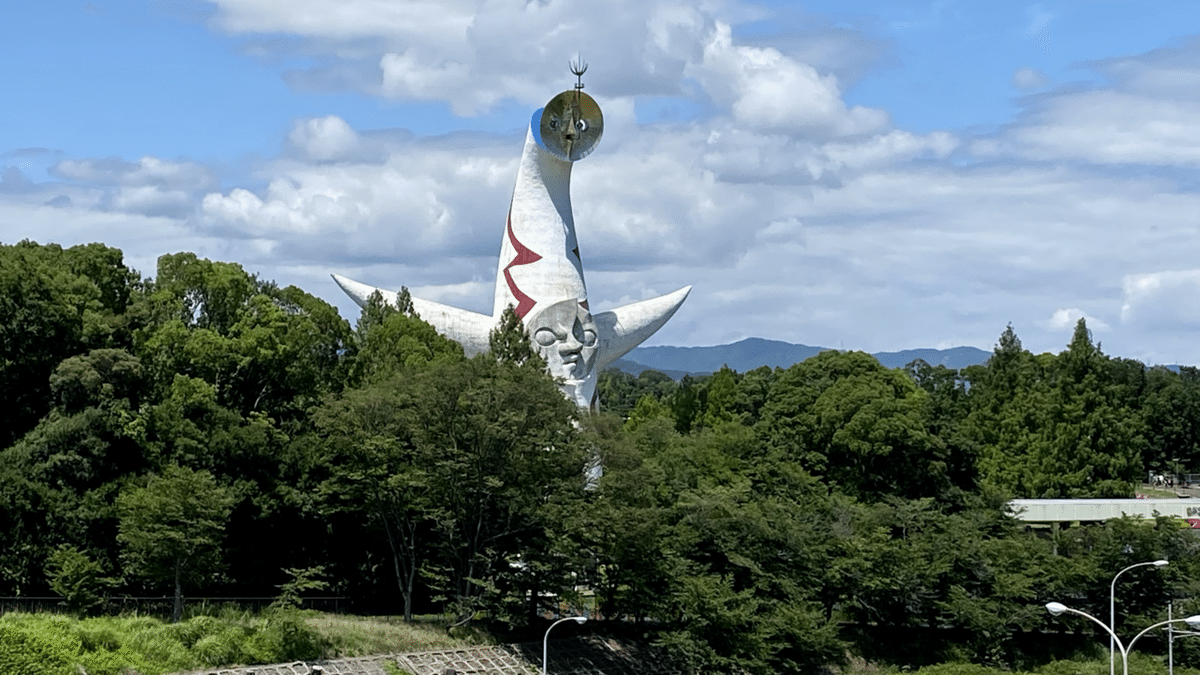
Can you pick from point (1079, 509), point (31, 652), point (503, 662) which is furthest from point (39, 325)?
point (1079, 509)

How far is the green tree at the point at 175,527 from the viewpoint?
34344mm

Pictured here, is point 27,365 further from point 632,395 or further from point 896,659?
point 632,395

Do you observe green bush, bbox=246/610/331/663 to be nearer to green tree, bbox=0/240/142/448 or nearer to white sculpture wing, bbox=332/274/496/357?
green tree, bbox=0/240/142/448

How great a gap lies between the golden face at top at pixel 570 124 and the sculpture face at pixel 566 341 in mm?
4923

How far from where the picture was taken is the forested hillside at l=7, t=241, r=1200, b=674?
119 ft

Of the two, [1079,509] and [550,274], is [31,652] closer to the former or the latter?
[550,274]

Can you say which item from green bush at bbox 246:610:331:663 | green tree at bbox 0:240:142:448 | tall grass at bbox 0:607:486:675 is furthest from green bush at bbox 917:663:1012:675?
green tree at bbox 0:240:142:448

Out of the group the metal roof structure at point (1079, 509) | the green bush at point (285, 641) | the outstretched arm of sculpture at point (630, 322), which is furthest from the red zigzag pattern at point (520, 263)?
the metal roof structure at point (1079, 509)

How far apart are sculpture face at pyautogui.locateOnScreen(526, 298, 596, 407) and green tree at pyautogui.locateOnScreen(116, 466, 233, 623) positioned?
14.6m

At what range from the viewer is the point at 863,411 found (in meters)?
52.1

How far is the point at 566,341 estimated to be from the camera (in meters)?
48.7

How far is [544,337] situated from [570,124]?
6764mm

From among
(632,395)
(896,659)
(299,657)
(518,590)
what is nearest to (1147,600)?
(896,659)

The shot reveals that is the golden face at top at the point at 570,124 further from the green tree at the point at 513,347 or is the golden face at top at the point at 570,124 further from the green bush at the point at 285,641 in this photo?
the green bush at the point at 285,641
